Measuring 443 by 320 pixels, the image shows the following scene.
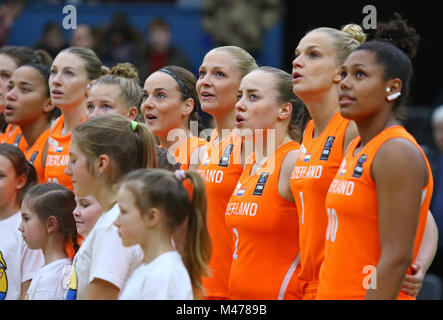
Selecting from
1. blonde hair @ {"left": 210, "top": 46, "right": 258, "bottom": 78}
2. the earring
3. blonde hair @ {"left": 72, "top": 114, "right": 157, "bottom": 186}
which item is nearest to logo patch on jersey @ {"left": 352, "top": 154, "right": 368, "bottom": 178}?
the earring

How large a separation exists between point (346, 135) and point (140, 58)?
649 cm

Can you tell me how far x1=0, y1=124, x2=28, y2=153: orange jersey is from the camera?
21.2ft

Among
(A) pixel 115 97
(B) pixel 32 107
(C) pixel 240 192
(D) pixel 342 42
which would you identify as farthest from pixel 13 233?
(D) pixel 342 42

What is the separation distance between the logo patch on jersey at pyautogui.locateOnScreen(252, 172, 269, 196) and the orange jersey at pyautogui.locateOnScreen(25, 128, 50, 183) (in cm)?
206

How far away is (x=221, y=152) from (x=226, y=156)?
59 mm

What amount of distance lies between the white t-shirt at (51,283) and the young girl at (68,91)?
1.34 m

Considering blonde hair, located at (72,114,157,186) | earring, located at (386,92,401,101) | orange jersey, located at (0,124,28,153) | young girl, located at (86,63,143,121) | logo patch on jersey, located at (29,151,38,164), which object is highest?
young girl, located at (86,63,143,121)

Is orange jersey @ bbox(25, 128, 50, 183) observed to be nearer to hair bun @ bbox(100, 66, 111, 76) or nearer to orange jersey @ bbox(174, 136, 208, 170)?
hair bun @ bbox(100, 66, 111, 76)

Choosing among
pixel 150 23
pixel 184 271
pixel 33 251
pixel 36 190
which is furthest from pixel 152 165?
pixel 150 23

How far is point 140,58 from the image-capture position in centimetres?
1034

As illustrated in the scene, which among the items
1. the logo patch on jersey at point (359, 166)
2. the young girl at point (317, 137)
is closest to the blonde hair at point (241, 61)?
the young girl at point (317, 137)

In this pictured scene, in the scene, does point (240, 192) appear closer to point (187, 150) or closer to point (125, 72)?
point (187, 150)

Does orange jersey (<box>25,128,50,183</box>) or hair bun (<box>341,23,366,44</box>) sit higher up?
hair bun (<box>341,23,366,44</box>)

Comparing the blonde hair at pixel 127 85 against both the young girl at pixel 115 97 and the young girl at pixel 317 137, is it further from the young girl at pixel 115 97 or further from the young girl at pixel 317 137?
the young girl at pixel 317 137
